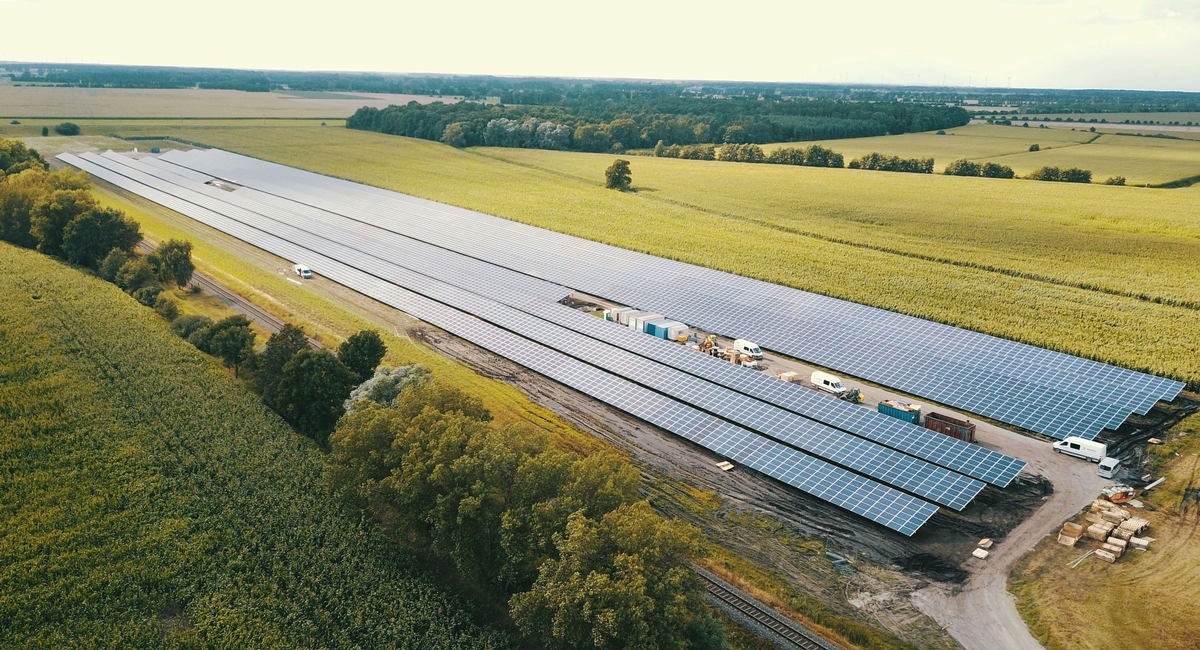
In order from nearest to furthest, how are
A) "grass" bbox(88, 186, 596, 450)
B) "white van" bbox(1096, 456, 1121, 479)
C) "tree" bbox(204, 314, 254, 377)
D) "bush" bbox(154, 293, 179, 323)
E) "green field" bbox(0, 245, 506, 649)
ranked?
"green field" bbox(0, 245, 506, 649) < "white van" bbox(1096, 456, 1121, 479) < "grass" bbox(88, 186, 596, 450) < "tree" bbox(204, 314, 254, 377) < "bush" bbox(154, 293, 179, 323)

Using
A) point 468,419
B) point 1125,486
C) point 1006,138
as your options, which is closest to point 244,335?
point 468,419

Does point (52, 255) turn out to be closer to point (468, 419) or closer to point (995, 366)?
point (468, 419)

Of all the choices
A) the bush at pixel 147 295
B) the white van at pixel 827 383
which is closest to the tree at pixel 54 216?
the bush at pixel 147 295

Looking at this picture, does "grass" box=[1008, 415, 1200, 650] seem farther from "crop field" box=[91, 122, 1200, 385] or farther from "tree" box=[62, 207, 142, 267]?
"tree" box=[62, 207, 142, 267]

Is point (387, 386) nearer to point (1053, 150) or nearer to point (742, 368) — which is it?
point (742, 368)

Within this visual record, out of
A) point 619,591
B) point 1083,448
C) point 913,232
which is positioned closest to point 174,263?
point 619,591

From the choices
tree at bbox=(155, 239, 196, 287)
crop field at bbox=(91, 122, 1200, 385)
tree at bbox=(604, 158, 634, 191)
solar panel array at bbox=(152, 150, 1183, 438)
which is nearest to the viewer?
solar panel array at bbox=(152, 150, 1183, 438)

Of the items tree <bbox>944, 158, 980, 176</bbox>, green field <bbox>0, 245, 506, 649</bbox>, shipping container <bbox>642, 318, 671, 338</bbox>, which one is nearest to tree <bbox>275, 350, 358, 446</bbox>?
green field <bbox>0, 245, 506, 649</bbox>
